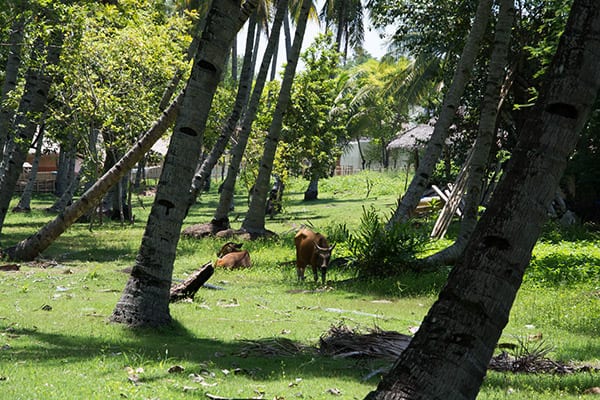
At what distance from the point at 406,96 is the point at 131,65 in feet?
72.2

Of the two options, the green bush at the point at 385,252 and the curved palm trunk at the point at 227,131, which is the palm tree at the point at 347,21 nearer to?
the curved palm trunk at the point at 227,131

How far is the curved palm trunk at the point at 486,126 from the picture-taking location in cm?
1489

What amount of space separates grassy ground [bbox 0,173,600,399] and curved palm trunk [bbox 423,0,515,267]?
120 cm

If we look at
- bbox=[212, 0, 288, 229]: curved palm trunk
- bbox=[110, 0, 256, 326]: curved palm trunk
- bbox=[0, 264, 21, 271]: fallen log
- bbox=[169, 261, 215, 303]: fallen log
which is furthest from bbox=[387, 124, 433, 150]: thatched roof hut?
bbox=[110, 0, 256, 326]: curved palm trunk

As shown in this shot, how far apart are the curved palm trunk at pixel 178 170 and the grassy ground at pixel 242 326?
60 centimetres

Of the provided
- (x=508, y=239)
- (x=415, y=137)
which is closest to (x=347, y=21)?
(x=415, y=137)

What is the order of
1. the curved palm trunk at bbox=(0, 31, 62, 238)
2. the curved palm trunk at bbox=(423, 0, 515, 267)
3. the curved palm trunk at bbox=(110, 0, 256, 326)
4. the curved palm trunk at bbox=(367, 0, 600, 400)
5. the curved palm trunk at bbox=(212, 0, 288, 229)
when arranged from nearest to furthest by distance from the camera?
the curved palm trunk at bbox=(367, 0, 600, 400) → the curved palm trunk at bbox=(110, 0, 256, 326) → the curved palm trunk at bbox=(423, 0, 515, 267) → the curved palm trunk at bbox=(0, 31, 62, 238) → the curved palm trunk at bbox=(212, 0, 288, 229)

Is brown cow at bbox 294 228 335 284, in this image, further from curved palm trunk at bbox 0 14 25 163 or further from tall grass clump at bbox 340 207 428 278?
curved palm trunk at bbox 0 14 25 163

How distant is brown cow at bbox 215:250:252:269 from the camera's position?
682 inches

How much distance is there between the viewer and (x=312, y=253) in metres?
15.8

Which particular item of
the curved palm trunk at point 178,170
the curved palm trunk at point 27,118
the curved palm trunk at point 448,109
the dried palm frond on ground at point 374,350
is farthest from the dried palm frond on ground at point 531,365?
the curved palm trunk at point 27,118

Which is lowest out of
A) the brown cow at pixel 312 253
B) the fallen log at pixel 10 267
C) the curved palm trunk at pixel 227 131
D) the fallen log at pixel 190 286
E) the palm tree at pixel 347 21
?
the fallen log at pixel 10 267

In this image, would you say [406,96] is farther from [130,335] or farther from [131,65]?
[130,335]

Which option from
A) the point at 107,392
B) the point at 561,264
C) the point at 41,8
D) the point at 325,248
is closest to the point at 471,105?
the point at 561,264
